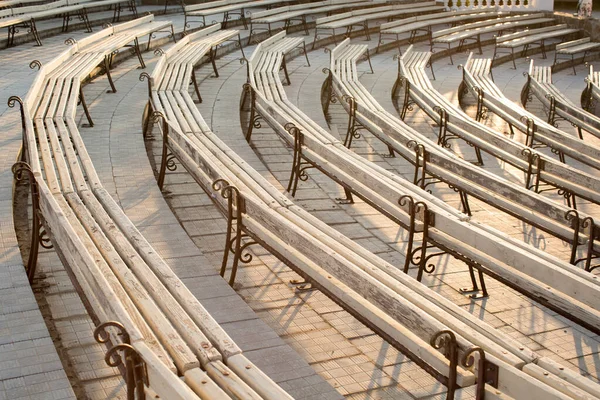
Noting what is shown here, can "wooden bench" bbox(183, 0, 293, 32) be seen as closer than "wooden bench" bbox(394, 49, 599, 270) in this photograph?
No

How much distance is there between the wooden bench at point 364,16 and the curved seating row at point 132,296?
1081cm

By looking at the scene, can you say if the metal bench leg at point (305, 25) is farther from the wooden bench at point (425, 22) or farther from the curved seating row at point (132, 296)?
the curved seating row at point (132, 296)

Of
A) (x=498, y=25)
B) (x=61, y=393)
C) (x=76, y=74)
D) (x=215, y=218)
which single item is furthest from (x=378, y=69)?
(x=61, y=393)

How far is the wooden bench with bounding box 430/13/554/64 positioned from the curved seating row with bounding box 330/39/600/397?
5.19 metres

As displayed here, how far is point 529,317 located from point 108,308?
2.97 meters

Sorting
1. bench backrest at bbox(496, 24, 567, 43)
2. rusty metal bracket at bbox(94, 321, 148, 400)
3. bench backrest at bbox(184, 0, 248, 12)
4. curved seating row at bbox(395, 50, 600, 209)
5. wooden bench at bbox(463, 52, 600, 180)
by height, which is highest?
rusty metal bracket at bbox(94, 321, 148, 400)

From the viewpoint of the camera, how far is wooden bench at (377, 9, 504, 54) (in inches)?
683

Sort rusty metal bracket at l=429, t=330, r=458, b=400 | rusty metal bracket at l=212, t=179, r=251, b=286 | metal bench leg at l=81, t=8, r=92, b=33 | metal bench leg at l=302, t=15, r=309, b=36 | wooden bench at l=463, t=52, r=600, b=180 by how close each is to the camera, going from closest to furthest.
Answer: rusty metal bracket at l=429, t=330, r=458, b=400 → rusty metal bracket at l=212, t=179, r=251, b=286 → wooden bench at l=463, t=52, r=600, b=180 → metal bench leg at l=81, t=8, r=92, b=33 → metal bench leg at l=302, t=15, r=309, b=36

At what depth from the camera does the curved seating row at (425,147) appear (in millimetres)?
5910

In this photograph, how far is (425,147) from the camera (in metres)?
7.41

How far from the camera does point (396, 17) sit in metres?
20.1

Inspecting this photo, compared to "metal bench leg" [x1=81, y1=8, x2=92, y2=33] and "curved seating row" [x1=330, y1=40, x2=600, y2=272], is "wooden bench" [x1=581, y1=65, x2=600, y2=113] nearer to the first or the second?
"curved seating row" [x1=330, y1=40, x2=600, y2=272]

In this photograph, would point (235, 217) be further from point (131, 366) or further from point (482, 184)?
point (131, 366)

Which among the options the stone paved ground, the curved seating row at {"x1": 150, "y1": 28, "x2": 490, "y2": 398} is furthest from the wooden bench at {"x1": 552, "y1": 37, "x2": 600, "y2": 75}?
the curved seating row at {"x1": 150, "y1": 28, "x2": 490, "y2": 398}
